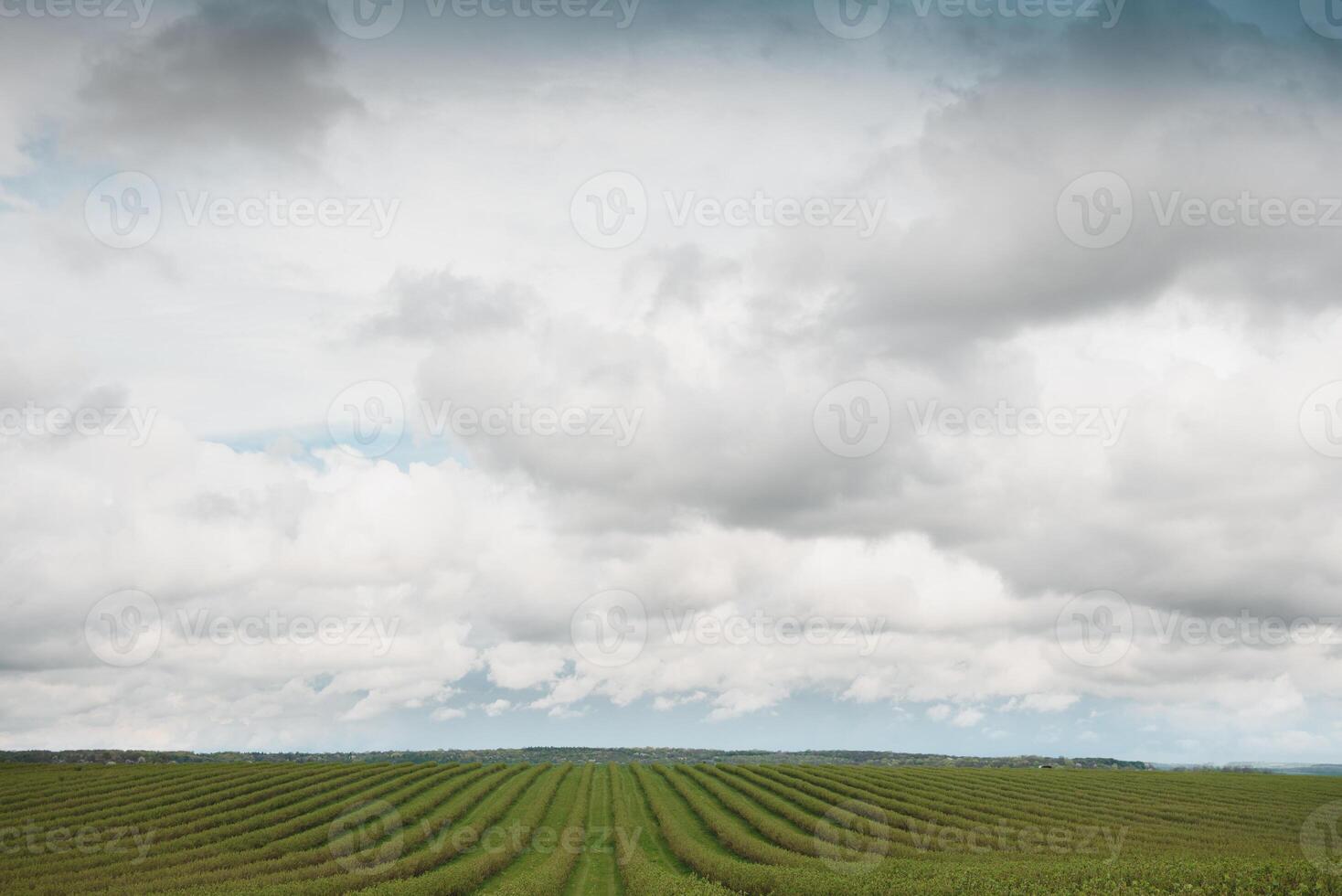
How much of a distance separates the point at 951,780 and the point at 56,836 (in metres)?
72.6

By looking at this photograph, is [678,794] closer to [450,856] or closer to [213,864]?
[450,856]

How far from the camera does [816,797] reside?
65.4 m

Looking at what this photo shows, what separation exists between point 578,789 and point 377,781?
62.8 ft

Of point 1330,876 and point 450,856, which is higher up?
point 1330,876

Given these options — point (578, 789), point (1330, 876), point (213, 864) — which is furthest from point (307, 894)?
point (578, 789)

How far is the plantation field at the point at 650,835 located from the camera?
34.4 meters

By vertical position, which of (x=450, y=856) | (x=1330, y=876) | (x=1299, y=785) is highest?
(x=1330, y=876)

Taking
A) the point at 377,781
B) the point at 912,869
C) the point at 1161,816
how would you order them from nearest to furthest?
1. the point at 912,869
2. the point at 1161,816
3. the point at 377,781

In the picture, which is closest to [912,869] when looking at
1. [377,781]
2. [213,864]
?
[213,864]

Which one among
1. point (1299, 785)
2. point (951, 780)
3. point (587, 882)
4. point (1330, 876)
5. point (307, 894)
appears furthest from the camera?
point (1299, 785)

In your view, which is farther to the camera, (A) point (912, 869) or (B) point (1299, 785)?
(B) point (1299, 785)

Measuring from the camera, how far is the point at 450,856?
4459 centimetres

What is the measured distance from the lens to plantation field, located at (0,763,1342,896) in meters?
34.4

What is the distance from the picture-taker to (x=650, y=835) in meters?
54.1
